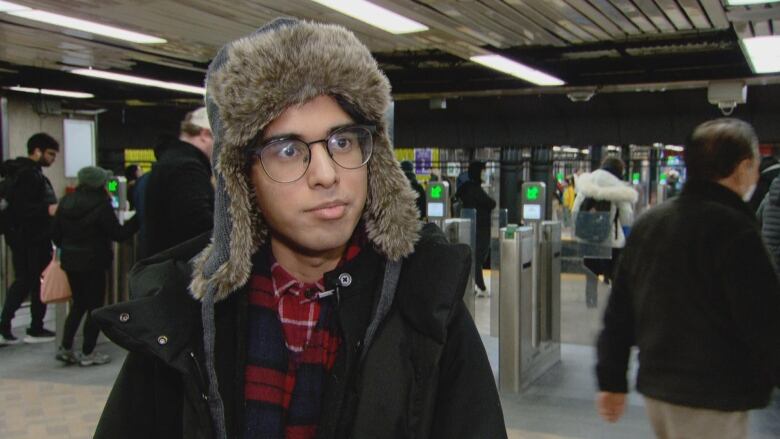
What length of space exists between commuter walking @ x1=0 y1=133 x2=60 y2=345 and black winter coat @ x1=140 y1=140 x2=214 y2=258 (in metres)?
2.81

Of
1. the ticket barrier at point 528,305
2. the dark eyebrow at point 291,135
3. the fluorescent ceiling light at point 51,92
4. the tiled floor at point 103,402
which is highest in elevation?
the fluorescent ceiling light at point 51,92

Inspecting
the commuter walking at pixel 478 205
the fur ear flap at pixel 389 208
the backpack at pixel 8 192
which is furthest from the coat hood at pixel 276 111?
the commuter walking at pixel 478 205

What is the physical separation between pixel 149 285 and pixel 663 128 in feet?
37.7

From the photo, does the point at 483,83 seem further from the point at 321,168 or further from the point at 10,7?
the point at 321,168

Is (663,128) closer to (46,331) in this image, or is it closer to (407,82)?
(407,82)

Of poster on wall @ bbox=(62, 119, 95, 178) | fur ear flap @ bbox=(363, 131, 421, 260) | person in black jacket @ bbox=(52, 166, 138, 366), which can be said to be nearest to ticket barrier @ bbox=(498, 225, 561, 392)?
person in black jacket @ bbox=(52, 166, 138, 366)

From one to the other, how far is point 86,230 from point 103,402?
4.25 ft

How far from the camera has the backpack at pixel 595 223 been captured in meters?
6.93

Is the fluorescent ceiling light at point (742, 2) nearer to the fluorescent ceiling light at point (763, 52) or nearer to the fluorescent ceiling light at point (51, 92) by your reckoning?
the fluorescent ceiling light at point (763, 52)

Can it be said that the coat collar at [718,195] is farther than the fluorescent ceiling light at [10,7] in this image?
No

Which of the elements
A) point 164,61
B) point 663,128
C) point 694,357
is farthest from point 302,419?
point 663,128

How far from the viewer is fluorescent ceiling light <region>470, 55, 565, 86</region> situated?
6638 millimetres

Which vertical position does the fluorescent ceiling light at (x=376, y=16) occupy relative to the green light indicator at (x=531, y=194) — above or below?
above

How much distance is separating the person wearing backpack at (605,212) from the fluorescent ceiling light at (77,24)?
3974mm
